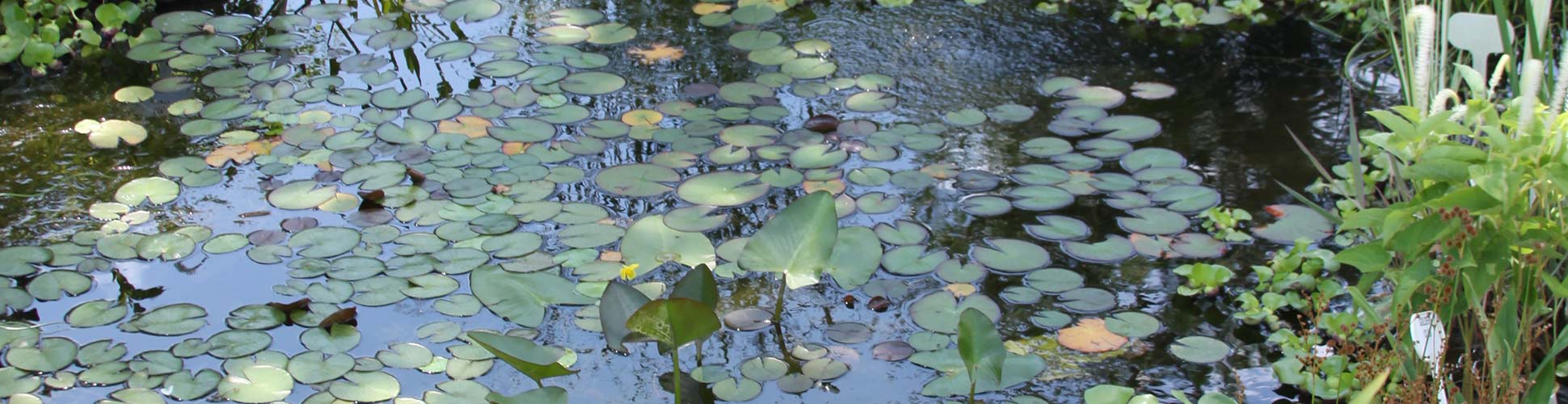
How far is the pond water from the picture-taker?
6.62ft

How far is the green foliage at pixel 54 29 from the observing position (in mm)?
3039

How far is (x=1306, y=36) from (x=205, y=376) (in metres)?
2.58

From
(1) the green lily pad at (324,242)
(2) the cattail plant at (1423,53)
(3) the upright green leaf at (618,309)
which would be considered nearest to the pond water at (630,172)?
(1) the green lily pad at (324,242)

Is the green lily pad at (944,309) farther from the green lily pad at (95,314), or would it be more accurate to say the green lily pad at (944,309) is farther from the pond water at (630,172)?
the green lily pad at (95,314)

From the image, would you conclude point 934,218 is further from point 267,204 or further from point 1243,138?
point 267,204

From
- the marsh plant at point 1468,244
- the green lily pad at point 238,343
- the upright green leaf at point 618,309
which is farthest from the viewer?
the green lily pad at point 238,343

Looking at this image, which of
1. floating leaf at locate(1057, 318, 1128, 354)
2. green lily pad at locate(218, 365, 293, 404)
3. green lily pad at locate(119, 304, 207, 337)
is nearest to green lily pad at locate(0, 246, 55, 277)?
green lily pad at locate(119, 304, 207, 337)

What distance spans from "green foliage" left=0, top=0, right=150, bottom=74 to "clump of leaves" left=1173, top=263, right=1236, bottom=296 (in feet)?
8.43

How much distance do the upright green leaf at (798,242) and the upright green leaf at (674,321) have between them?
184 mm

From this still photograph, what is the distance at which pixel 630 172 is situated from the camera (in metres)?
2.54

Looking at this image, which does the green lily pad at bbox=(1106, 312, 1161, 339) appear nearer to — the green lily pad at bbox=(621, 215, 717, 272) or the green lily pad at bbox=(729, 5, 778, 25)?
the green lily pad at bbox=(621, 215, 717, 272)

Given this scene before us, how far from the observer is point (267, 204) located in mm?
2438

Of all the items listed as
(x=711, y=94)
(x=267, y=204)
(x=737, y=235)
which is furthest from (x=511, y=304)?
(x=711, y=94)

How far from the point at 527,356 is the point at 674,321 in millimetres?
200
